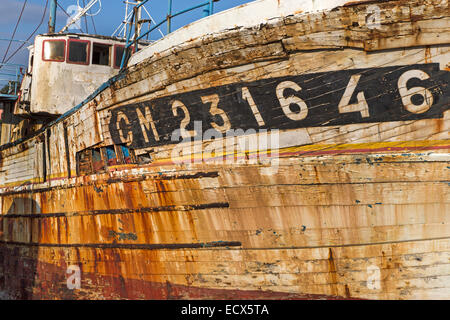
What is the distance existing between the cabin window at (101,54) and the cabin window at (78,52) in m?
0.22

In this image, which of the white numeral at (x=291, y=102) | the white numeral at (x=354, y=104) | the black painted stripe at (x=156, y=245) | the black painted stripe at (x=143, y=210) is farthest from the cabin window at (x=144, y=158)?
the white numeral at (x=354, y=104)

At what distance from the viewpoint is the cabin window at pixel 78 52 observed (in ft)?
27.1

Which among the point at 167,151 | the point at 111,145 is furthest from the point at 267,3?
the point at 111,145

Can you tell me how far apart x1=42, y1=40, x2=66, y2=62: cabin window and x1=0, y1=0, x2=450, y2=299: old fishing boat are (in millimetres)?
2932

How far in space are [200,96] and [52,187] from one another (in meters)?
3.28

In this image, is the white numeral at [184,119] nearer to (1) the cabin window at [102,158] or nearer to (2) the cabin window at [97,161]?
(1) the cabin window at [102,158]

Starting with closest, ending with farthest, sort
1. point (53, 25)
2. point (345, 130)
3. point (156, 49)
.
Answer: point (345, 130)
point (156, 49)
point (53, 25)

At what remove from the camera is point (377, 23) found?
394cm

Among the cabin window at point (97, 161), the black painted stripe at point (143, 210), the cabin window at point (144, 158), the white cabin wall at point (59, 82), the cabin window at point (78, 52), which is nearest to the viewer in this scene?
the black painted stripe at point (143, 210)

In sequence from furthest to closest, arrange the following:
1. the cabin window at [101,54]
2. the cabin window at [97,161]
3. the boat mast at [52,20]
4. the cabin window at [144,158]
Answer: the boat mast at [52,20]
the cabin window at [101,54]
the cabin window at [97,161]
the cabin window at [144,158]

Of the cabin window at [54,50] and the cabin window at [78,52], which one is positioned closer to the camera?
the cabin window at [54,50]

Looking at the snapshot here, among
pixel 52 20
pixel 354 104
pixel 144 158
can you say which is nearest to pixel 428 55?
pixel 354 104

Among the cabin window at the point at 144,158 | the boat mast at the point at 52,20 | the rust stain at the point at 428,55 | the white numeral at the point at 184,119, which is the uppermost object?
the boat mast at the point at 52,20

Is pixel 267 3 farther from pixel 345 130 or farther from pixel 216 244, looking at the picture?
pixel 216 244
